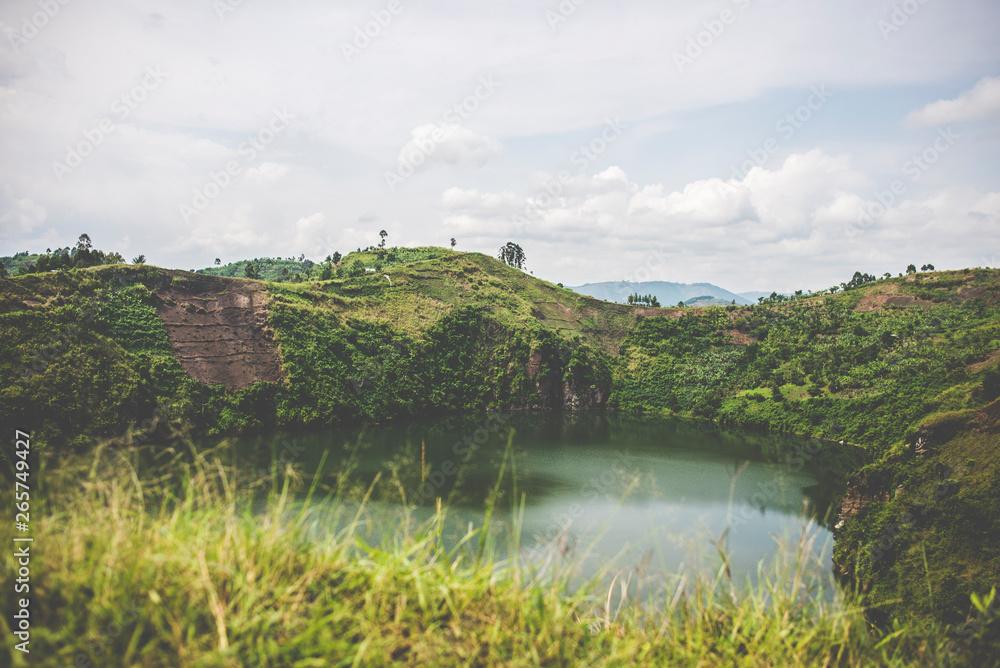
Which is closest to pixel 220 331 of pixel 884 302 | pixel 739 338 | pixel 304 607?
pixel 304 607

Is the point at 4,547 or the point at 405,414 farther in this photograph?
the point at 405,414

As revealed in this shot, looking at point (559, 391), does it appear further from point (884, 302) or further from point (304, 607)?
point (304, 607)

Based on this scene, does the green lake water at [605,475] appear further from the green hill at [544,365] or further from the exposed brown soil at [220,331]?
the exposed brown soil at [220,331]

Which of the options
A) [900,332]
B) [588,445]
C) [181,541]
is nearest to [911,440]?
[588,445]

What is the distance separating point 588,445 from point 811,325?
91.0 feet

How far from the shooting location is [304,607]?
3115 mm

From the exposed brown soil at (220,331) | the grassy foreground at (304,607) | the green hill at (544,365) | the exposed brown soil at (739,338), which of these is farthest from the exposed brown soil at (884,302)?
the grassy foreground at (304,607)

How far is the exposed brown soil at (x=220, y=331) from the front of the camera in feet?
117

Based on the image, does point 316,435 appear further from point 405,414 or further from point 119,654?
point 119,654

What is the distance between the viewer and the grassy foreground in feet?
8.70

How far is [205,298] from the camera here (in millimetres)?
39906

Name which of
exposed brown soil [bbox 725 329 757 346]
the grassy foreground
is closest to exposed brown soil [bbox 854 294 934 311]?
exposed brown soil [bbox 725 329 757 346]

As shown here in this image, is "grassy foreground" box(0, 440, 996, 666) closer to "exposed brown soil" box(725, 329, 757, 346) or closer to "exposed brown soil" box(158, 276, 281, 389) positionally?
"exposed brown soil" box(158, 276, 281, 389)

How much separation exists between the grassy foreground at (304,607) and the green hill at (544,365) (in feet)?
33.5
